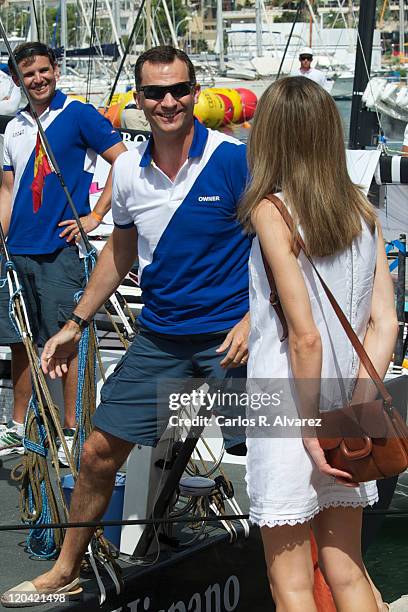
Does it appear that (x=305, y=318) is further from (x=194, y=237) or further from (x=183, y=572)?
(x=183, y=572)

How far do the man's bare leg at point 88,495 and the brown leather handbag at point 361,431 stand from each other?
0.93m

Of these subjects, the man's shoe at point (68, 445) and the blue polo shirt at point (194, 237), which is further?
the man's shoe at point (68, 445)

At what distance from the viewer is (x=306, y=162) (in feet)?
9.78

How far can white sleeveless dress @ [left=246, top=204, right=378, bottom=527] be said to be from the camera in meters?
2.99

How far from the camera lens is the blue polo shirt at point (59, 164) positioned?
509 cm

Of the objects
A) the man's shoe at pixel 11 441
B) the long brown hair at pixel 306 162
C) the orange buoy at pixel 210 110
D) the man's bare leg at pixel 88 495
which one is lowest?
the orange buoy at pixel 210 110

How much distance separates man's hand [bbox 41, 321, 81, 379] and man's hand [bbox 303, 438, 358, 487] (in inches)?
42.8

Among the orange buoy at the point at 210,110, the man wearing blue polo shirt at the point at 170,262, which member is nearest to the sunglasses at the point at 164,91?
the man wearing blue polo shirt at the point at 170,262

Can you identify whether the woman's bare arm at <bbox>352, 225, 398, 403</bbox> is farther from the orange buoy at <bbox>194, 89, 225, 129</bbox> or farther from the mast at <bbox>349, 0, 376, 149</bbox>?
the orange buoy at <bbox>194, 89, 225, 129</bbox>

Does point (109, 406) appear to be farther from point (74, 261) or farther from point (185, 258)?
point (74, 261)

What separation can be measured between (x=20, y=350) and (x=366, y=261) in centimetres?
255

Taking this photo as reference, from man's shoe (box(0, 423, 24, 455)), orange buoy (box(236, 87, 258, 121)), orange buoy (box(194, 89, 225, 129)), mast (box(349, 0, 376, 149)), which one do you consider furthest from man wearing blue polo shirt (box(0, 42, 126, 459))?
orange buoy (box(236, 87, 258, 121))

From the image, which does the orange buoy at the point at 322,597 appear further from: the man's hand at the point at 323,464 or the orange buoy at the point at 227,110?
the orange buoy at the point at 227,110

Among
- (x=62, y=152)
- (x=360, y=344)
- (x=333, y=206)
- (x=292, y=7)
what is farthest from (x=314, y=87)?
(x=292, y=7)
